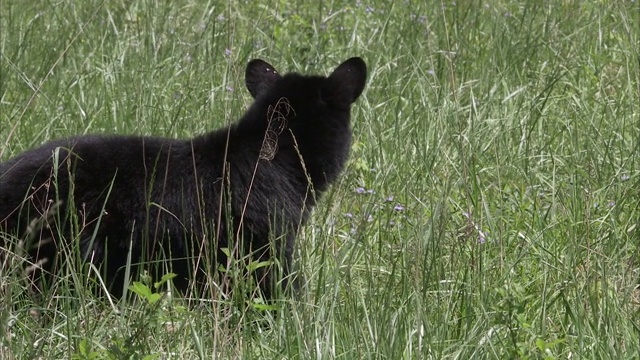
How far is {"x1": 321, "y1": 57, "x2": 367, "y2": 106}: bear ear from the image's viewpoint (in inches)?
206

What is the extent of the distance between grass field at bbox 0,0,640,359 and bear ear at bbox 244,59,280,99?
3.0 inches

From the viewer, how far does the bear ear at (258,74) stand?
5.41 m

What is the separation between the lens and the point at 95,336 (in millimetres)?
3902

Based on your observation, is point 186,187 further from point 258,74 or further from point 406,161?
point 406,161

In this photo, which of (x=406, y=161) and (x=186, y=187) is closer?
(x=186, y=187)

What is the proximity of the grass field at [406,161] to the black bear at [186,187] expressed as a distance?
197mm

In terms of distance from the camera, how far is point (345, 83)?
208 inches

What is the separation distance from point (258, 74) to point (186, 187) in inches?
36.8

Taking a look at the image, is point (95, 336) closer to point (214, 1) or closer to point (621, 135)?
point (621, 135)

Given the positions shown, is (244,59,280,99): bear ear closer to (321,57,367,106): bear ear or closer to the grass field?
the grass field

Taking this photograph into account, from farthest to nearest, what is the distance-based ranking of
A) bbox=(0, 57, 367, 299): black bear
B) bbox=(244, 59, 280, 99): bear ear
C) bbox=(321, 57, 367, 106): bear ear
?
1. bbox=(244, 59, 280, 99): bear ear
2. bbox=(321, 57, 367, 106): bear ear
3. bbox=(0, 57, 367, 299): black bear

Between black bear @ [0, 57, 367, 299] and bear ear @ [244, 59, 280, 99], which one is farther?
bear ear @ [244, 59, 280, 99]

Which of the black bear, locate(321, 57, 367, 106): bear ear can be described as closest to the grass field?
the black bear

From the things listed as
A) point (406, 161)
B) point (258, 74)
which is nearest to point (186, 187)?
point (258, 74)
